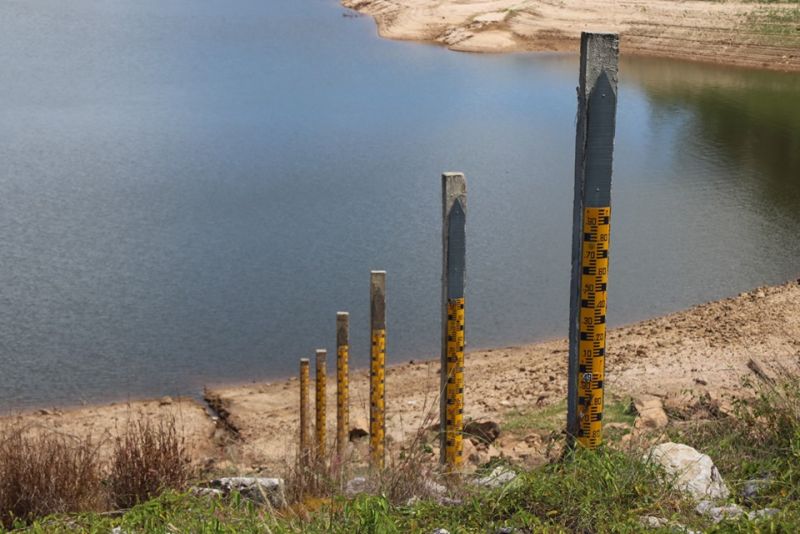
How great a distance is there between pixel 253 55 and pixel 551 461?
114 feet

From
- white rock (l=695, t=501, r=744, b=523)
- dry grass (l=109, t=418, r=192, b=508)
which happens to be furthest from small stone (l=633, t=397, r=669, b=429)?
dry grass (l=109, t=418, r=192, b=508)

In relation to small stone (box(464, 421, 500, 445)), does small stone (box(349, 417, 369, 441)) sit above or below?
below

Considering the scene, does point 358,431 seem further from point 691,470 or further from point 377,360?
point 691,470

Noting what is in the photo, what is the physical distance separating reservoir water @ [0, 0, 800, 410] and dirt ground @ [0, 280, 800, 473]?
2.61 feet

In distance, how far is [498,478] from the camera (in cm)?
536

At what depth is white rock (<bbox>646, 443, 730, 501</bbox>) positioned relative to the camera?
16.6 feet

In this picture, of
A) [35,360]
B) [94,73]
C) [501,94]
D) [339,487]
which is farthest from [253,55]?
[339,487]

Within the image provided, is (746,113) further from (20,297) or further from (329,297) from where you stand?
(20,297)

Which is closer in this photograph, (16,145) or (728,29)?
(16,145)

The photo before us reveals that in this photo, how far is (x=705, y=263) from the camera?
1848 cm

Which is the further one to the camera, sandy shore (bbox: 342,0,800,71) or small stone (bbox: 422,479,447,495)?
sandy shore (bbox: 342,0,800,71)

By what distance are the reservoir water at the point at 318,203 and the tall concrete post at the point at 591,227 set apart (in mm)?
8956

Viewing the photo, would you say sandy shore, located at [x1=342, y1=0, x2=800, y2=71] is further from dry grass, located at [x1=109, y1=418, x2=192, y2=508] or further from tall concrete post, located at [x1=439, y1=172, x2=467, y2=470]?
dry grass, located at [x1=109, y1=418, x2=192, y2=508]

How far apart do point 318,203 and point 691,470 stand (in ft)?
53.7
